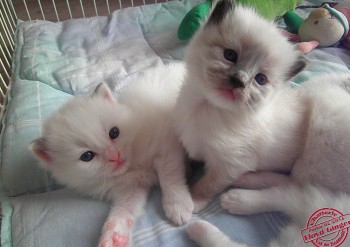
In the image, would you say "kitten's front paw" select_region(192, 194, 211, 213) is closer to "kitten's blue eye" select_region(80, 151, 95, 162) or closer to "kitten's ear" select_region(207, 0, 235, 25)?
"kitten's blue eye" select_region(80, 151, 95, 162)

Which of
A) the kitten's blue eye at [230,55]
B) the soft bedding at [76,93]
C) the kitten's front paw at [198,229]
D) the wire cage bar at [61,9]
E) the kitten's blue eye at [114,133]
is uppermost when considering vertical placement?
the kitten's blue eye at [230,55]

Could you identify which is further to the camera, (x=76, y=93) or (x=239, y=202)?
(x=76, y=93)

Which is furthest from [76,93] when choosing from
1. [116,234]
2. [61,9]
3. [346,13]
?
[61,9]

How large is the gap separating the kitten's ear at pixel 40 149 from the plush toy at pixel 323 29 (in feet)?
4.46

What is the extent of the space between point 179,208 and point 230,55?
0.51m

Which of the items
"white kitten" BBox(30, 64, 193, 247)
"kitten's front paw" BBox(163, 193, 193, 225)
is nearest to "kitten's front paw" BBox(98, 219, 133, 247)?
"white kitten" BBox(30, 64, 193, 247)

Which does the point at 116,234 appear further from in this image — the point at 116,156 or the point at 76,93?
the point at 76,93

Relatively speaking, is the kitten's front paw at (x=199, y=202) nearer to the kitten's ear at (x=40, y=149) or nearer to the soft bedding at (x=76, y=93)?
the soft bedding at (x=76, y=93)

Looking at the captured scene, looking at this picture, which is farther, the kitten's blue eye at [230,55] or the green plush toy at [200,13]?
the green plush toy at [200,13]

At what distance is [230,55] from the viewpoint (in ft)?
3.16

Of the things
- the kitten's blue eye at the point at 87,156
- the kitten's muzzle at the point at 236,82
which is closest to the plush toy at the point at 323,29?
the kitten's muzzle at the point at 236,82

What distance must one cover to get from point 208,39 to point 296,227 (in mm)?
613

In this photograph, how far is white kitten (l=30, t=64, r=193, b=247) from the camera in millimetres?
1053

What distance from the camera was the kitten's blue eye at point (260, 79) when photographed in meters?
0.97
